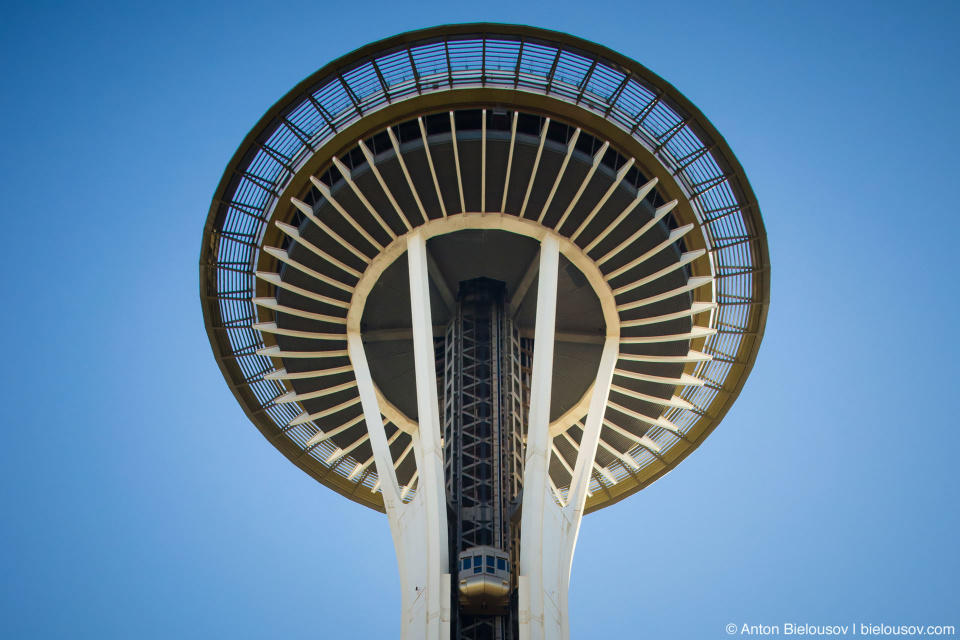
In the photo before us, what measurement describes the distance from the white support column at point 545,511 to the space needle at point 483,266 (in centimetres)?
7

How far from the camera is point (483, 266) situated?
28.0m

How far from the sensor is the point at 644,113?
24359mm

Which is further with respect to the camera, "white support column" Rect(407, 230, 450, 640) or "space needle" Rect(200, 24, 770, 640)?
"space needle" Rect(200, 24, 770, 640)

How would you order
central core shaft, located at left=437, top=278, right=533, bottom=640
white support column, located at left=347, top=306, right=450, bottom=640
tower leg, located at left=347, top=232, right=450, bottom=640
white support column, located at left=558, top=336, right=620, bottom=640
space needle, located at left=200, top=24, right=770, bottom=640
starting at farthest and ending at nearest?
space needle, located at left=200, top=24, right=770, bottom=640
central core shaft, located at left=437, top=278, right=533, bottom=640
white support column, located at left=558, top=336, right=620, bottom=640
tower leg, located at left=347, top=232, right=450, bottom=640
white support column, located at left=347, top=306, right=450, bottom=640

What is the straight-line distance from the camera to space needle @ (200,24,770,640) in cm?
2269

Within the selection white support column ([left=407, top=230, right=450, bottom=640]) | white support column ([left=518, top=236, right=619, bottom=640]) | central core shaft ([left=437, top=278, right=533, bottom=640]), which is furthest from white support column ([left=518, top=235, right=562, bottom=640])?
white support column ([left=407, top=230, right=450, bottom=640])

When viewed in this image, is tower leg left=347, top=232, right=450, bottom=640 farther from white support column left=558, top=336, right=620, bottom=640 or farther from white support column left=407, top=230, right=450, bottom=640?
white support column left=558, top=336, right=620, bottom=640

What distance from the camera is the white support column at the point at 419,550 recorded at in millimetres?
19500

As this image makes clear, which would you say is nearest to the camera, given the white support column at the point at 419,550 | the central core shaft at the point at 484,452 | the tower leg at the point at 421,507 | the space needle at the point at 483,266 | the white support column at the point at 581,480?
the white support column at the point at 419,550

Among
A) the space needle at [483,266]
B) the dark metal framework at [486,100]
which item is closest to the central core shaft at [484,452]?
the space needle at [483,266]

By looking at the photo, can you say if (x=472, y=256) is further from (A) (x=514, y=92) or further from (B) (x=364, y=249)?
(A) (x=514, y=92)

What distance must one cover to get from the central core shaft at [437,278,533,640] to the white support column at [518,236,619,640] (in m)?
1.15

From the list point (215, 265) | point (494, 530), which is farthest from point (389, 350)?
point (494, 530)

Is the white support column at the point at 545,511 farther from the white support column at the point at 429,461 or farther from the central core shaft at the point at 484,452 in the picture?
the white support column at the point at 429,461
